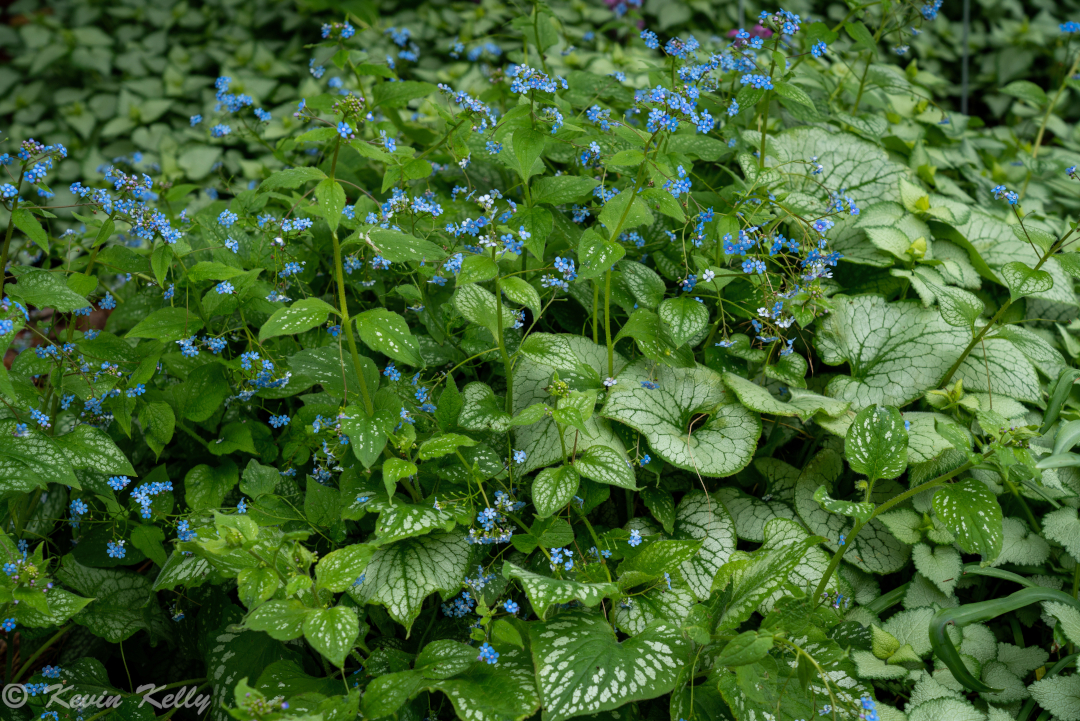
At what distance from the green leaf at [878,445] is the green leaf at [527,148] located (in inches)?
31.6

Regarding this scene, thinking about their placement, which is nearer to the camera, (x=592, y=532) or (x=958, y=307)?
(x=592, y=532)

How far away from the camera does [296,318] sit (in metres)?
1.26

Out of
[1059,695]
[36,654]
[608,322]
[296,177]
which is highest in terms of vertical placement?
[296,177]

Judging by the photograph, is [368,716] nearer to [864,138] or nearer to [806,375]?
[806,375]

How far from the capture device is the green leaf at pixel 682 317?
158 cm

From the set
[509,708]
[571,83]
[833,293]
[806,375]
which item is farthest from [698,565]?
[571,83]

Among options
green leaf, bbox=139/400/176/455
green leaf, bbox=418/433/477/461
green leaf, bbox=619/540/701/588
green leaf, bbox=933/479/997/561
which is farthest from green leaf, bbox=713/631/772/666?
green leaf, bbox=139/400/176/455

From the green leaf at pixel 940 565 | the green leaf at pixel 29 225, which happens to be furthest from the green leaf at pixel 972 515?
the green leaf at pixel 29 225

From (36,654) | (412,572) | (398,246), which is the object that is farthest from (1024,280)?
(36,654)

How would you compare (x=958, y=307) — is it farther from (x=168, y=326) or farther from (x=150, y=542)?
(x=150, y=542)

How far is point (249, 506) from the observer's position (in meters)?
1.51

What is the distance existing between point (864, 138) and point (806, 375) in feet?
2.67

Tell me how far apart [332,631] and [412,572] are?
0.97ft

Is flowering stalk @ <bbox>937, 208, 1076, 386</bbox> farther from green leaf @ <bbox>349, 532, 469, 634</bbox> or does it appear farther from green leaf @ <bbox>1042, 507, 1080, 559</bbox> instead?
green leaf @ <bbox>349, 532, 469, 634</bbox>
